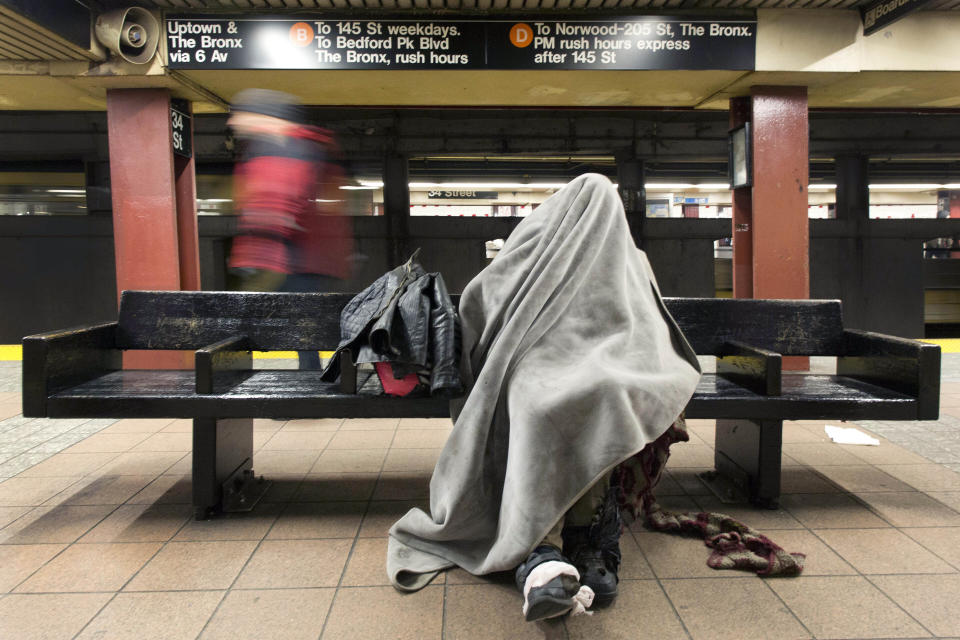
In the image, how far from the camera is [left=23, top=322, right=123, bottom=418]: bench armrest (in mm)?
2395

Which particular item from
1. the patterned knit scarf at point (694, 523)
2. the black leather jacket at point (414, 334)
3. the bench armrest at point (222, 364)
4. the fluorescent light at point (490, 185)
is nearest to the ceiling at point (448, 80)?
the bench armrest at point (222, 364)

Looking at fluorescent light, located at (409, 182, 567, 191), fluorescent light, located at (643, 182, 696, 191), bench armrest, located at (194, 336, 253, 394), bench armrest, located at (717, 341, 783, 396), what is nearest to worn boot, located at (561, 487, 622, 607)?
bench armrest, located at (717, 341, 783, 396)

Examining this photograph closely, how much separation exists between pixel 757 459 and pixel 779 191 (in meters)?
3.07

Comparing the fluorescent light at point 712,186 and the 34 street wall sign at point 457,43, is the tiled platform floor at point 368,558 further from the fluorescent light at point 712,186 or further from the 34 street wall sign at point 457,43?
the fluorescent light at point 712,186

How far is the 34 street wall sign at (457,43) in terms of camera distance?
4441 mm

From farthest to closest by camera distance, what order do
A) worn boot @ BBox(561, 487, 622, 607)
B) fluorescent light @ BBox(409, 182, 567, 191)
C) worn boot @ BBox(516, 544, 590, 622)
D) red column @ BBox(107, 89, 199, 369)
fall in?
fluorescent light @ BBox(409, 182, 567, 191)
red column @ BBox(107, 89, 199, 369)
worn boot @ BBox(561, 487, 622, 607)
worn boot @ BBox(516, 544, 590, 622)

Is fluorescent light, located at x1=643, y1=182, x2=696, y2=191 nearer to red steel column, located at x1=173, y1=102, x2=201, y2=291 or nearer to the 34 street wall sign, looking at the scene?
the 34 street wall sign

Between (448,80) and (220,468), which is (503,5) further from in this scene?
(220,468)

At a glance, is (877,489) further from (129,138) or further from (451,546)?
(129,138)

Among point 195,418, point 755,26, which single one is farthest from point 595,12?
point 195,418

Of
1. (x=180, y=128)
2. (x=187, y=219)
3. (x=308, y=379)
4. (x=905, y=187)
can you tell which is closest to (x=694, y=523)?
(x=308, y=379)

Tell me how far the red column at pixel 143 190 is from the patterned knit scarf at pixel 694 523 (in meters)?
3.94

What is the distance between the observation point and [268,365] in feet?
18.4

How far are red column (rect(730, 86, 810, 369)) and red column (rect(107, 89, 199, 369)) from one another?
450cm
